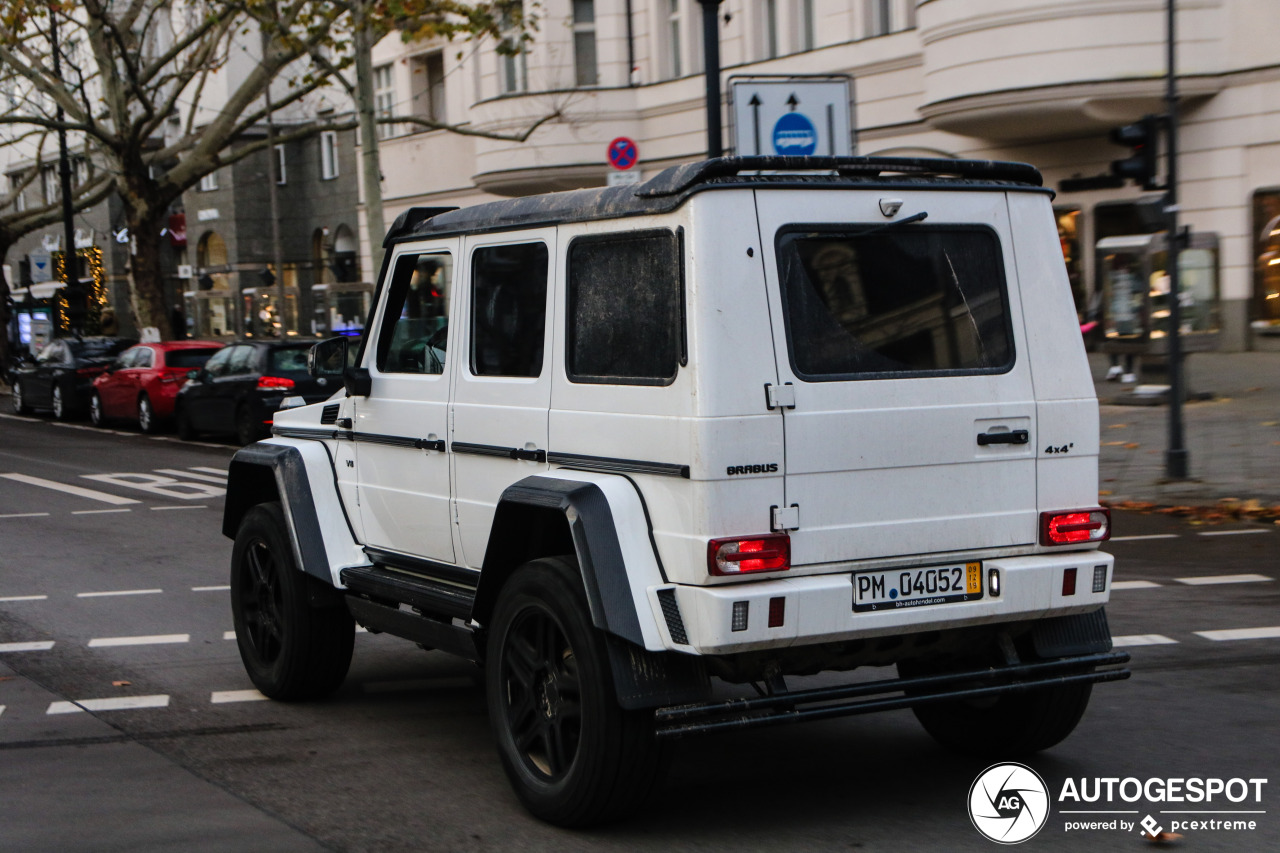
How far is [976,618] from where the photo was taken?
16.5 feet

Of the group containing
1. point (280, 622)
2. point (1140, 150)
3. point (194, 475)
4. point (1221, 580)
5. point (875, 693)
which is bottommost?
point (194, 475)

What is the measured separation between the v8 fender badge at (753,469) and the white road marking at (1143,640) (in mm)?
3561

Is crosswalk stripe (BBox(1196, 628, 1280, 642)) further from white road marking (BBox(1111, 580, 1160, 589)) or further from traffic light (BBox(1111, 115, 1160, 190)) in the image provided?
traffic light (BBox(1111, 115, 1160, 190))

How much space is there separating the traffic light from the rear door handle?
9490 millimetres

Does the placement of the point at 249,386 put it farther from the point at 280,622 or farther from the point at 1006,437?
the point at 1006,437

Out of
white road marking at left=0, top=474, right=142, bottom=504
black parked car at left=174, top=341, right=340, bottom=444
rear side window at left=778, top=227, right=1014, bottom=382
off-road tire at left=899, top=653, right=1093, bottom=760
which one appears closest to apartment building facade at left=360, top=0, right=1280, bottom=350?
black parked car at left=174, top=341, right=340, bottom=444

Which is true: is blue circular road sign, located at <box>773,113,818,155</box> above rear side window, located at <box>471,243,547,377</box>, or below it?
above

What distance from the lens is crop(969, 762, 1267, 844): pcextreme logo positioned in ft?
16.1

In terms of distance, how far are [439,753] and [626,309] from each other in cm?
198

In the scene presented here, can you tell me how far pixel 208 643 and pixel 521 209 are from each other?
3.83 meters

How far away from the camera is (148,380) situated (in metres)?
24.8

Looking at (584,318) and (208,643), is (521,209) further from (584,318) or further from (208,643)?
(208,643)

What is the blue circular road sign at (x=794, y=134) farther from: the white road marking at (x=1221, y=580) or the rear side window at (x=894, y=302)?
the rear side window at (x=894, y=302)

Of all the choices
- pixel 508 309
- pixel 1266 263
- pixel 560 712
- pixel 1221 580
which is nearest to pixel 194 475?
pixel 1221 580
